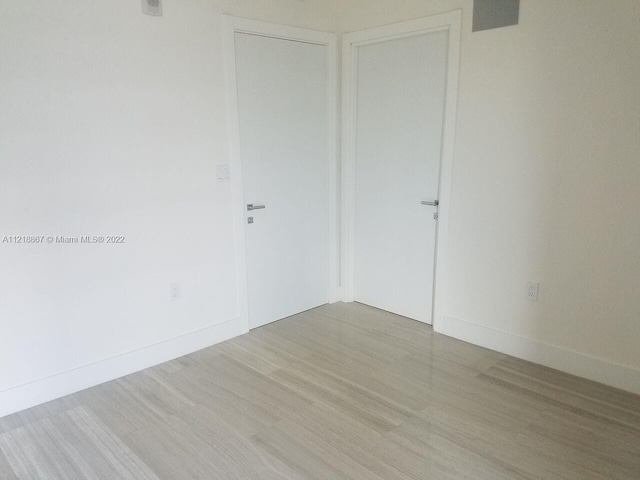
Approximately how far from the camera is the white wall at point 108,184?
88.7 inches

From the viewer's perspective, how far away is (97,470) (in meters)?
1.98

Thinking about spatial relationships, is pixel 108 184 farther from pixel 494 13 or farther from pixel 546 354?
pixel 546 354

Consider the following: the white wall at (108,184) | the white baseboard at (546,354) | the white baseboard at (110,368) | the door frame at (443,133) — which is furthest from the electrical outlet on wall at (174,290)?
the white baseboard at (546,354)

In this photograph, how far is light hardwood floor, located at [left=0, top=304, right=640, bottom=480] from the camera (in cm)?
198

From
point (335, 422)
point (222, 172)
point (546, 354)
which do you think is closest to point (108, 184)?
point (222, 172)

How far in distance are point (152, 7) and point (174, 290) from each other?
5.49 feet

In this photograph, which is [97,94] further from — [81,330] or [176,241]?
[81,330]

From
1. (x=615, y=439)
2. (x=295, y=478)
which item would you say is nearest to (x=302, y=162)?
(x=295, y=478)

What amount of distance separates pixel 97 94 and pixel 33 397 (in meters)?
1.67

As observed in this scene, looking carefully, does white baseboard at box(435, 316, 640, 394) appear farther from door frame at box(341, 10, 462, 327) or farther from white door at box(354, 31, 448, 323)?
white door at box(354, 31, 448, 323)

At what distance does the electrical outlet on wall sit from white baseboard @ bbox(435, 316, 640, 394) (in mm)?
1838

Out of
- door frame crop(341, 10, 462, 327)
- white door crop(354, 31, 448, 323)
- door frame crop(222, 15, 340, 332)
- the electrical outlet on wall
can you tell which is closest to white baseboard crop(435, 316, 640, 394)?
door frame crop(341, 10, 462, 327)

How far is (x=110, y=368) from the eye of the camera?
2697 mm

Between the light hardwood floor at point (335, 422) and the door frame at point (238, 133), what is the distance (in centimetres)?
62
